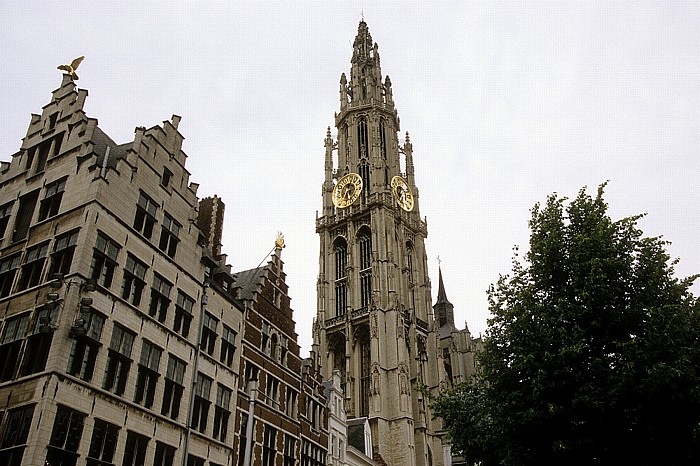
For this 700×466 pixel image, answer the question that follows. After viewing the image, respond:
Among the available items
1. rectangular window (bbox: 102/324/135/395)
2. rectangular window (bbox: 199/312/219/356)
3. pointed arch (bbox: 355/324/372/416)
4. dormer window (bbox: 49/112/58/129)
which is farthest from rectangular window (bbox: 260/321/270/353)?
pointed arch (bbox: 355/324/372/416)

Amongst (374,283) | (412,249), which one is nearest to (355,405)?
(374,283)

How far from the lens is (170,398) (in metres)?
20.9

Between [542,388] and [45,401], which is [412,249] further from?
[45,401]

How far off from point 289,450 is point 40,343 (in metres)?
13.0

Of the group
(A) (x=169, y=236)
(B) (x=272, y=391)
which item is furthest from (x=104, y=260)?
(B) (x=272, y=391)

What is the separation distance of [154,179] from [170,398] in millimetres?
7371

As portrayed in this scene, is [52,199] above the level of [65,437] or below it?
above

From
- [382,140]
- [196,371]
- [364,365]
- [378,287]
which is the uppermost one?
[382,140]

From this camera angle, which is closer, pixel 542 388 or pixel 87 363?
pixel 87 363

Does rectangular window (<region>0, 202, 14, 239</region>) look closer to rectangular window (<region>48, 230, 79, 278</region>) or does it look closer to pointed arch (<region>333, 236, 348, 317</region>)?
rectangular window (<region>48, 230, 79, 278</region>)

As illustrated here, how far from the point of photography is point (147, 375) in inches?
787

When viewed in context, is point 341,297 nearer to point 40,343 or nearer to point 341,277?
point 341,277

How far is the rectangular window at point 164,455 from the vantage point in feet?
64.7

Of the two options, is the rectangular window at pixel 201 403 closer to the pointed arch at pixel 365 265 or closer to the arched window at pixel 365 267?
the pointed arch at pixel 365 265
